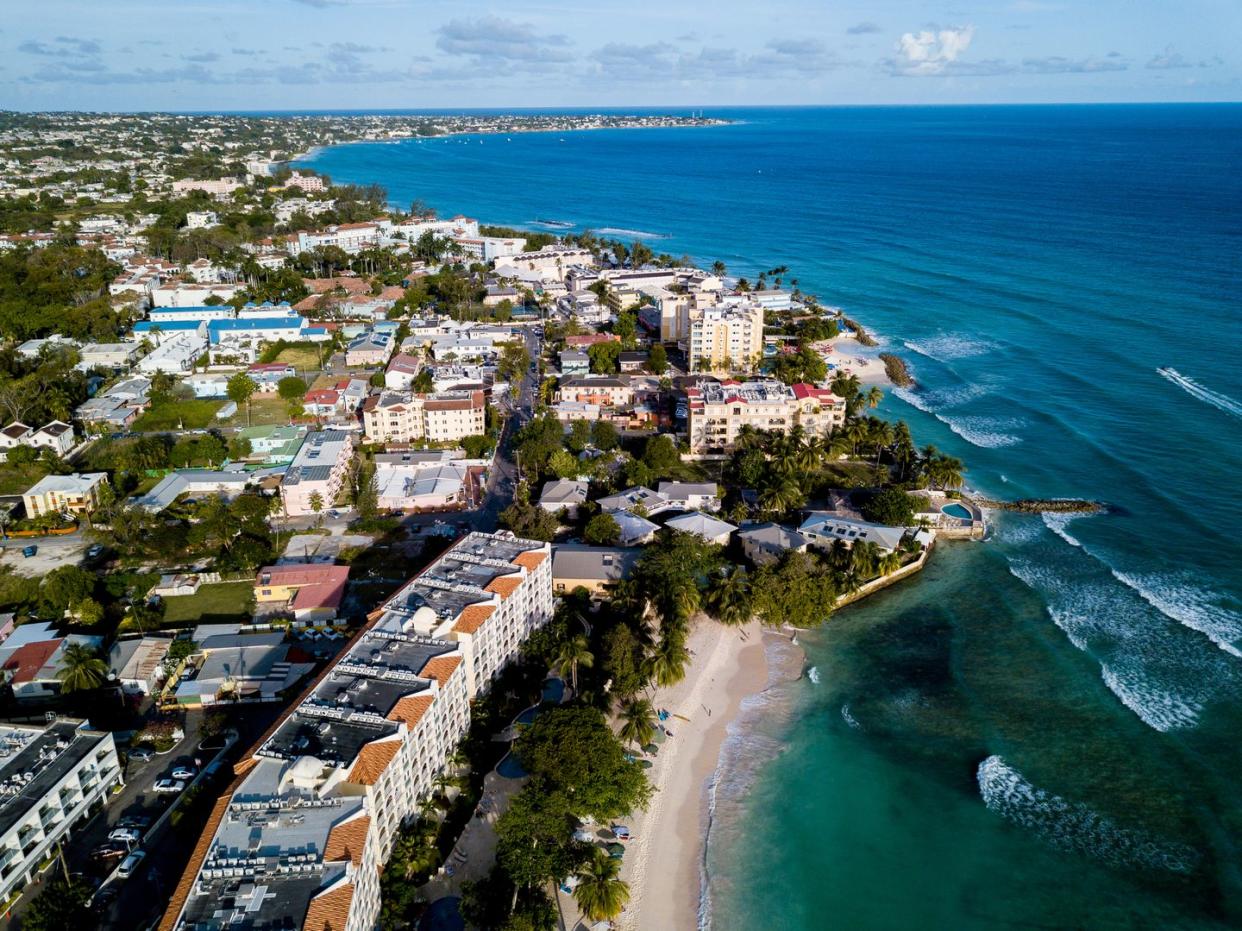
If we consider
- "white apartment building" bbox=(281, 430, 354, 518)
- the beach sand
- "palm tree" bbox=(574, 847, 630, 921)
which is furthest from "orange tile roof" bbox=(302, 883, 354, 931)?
"white apartment building" bbox=(281, 430, 354, 518)

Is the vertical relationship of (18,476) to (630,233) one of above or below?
below

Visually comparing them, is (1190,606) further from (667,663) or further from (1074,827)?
(667,663)

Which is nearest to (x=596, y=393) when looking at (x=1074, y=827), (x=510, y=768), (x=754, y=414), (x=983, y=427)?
(x=754, y=414)

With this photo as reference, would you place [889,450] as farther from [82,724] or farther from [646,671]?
[82,724]

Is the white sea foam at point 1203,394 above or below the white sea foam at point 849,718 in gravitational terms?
above

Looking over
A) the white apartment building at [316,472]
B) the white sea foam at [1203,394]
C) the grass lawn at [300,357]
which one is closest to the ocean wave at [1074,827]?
the white apartment building at [316,472]

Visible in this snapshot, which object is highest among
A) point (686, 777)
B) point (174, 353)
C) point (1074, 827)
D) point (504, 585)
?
point (504, 585)

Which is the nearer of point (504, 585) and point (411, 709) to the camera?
point (411, 709)

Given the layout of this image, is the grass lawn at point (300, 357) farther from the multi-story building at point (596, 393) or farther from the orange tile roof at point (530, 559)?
the orange tile roof at point (530, 559)
